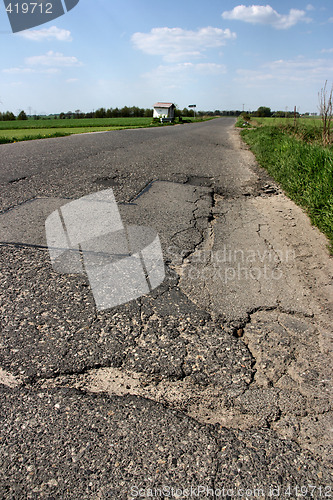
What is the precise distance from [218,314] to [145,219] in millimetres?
2083

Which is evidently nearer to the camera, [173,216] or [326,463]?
[326,463]

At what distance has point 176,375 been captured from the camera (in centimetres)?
198

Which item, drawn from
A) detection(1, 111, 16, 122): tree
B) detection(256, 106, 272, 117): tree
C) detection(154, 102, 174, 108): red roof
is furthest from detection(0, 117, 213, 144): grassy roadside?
detection(256, 106, 272, 117): tree

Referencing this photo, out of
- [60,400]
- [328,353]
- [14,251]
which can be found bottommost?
[328,353]

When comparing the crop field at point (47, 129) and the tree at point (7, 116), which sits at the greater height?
the tree at point (7, 116)

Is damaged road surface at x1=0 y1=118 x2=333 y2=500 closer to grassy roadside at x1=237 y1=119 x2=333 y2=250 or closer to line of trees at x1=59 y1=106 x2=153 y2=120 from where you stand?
grassy roadside at x1=237 y1=119 x2=333 y2=250

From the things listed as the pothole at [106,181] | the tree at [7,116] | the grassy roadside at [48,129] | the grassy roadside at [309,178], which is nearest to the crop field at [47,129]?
the grassy roadside at [48,129]

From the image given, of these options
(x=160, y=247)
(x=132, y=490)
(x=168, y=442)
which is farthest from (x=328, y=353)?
(x=160, y=247)

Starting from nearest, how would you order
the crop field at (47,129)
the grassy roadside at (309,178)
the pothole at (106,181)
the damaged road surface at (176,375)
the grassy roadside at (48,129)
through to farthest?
the damaged road surface at (176,375) < the grassy roadside at (309,178) < the pothole at (106,181) < the grassy roadside at (48,129) < the crop field at (47,129)

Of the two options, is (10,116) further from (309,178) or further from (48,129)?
(309,178)

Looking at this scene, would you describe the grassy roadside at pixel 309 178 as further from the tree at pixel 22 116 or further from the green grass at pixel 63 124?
the tree at pixel 22 116

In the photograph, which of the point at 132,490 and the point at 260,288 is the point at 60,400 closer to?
the point at 132,490

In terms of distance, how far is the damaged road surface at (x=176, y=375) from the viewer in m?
1.40

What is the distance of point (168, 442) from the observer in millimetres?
1540
